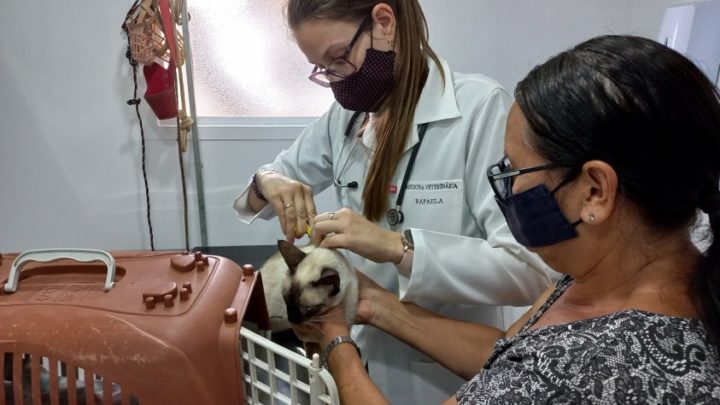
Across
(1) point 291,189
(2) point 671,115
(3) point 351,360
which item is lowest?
(3) point 351,360

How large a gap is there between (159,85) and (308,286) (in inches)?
48.2

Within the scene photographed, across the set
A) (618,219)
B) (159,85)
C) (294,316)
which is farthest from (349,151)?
(159,85)

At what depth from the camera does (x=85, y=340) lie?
2.04 ft

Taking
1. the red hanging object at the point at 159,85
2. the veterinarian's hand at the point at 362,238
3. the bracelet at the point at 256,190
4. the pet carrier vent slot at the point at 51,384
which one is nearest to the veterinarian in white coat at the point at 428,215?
the veterinarian's hand at the point at 362,238

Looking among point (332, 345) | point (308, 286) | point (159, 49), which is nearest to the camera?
point (332, 345)

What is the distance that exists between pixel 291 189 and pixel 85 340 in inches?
26.0

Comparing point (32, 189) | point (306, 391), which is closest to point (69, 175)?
point (32, 189)

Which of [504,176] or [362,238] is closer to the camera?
[504,176]

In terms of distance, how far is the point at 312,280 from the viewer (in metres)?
1.17

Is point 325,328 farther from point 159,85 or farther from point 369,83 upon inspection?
point 159,85

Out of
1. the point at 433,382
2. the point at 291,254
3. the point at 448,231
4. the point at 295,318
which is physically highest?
the point at 448,231

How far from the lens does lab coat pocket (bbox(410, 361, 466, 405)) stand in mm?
1085

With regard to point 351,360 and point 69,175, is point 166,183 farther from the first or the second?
point 351,360

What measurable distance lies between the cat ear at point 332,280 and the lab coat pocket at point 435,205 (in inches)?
8.5
